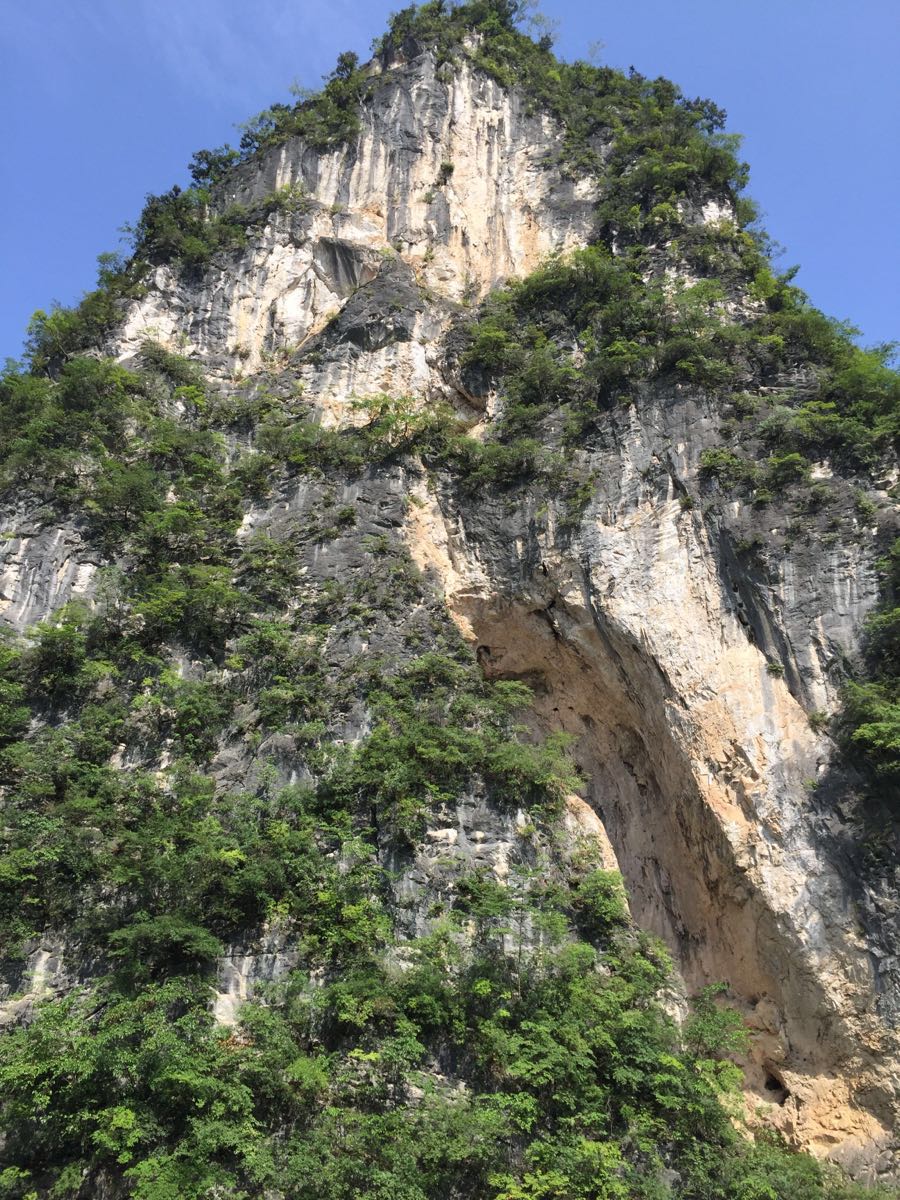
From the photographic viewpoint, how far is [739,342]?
52.1ft

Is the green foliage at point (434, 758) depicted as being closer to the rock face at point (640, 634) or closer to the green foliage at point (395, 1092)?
the rock face at point (640, 634)

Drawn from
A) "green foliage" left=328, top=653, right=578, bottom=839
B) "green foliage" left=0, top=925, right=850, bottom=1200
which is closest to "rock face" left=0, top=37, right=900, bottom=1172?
"green foliage" left=328, top=653, right=578, bottom=839

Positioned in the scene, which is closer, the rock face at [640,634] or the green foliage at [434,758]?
the rock face at [640,634]

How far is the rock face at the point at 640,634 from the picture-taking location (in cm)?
1048

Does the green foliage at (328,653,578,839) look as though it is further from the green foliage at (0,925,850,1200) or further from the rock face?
the green foliage at (0,925,850,1200)

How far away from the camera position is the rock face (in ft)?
34.4

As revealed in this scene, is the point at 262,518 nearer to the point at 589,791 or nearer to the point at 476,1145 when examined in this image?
the point at 589,791

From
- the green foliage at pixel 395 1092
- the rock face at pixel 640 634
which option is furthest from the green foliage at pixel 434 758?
the green foliage at pixel 395 1092

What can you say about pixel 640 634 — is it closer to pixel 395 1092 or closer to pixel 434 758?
pixel 434 758

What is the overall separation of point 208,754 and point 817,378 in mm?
12216

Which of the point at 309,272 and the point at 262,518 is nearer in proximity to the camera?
the point at 262,518

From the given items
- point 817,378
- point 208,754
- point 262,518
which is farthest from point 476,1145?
point 817,378

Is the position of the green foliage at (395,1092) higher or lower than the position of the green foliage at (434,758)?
lower

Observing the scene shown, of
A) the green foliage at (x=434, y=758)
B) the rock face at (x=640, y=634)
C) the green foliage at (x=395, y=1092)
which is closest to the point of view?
the green foliage at (x=395, y=1092)
